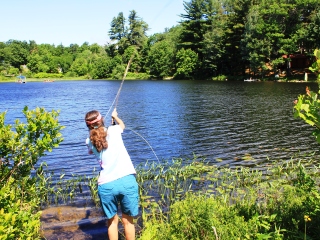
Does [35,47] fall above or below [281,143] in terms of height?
above

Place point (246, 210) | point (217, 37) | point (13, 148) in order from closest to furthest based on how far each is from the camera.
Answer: point (13, 148) → point (246, 210) → point (217, 37)

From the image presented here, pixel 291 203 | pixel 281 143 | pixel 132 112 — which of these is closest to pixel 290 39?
pixel 132 112

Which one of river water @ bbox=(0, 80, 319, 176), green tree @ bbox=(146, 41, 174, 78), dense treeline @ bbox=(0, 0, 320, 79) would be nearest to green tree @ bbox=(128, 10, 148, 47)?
dense treeline @ bbox=(0, 0, 320, 79)

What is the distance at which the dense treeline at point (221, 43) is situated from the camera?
2366 inches

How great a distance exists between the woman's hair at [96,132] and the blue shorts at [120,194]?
583 millimetres

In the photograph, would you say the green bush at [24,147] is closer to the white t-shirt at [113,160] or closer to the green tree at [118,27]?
the white t-shirt at [113,160]

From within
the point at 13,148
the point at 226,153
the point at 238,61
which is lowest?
the point at 226,153

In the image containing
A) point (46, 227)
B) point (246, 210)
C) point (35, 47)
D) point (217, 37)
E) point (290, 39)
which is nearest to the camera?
point (246, 210)

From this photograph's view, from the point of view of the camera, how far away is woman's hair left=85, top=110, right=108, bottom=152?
4781mm

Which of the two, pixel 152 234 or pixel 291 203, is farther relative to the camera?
pixel 291 203

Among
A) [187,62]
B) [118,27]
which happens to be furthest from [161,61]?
[118,27]

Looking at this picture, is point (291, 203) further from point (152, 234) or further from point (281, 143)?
point (281, 143)

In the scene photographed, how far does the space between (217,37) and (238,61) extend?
7388mm

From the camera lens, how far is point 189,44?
278 ft
